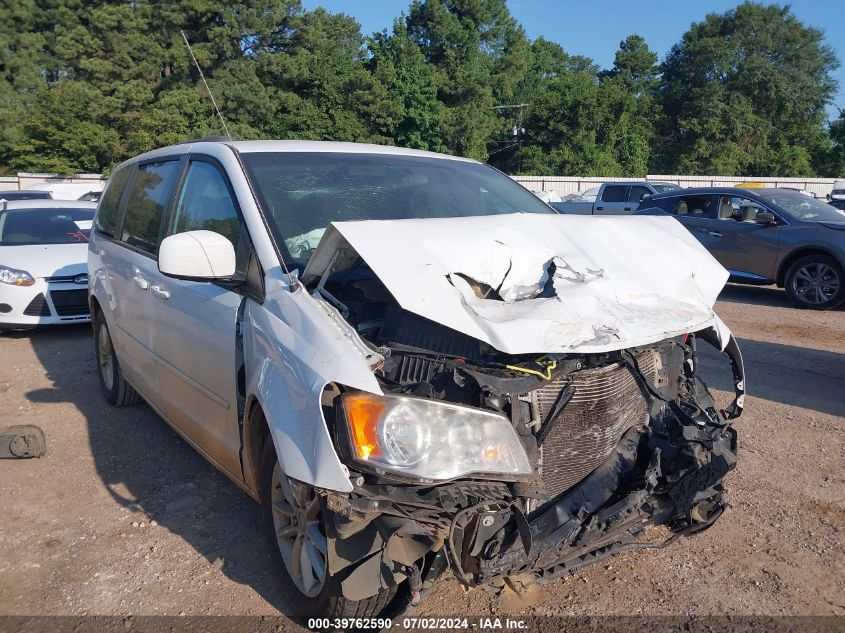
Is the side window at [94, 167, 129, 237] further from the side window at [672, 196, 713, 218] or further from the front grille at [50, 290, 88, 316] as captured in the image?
the side window at [672, 196, 713, 218]

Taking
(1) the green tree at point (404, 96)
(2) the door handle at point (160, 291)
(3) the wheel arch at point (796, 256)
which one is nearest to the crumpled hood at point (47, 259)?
(2) the door handle at point (160, 291)

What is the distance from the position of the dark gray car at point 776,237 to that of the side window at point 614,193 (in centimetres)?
894

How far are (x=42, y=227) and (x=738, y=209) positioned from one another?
10.0m

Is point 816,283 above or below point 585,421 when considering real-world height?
below

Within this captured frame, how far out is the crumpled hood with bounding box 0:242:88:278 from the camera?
834 cm

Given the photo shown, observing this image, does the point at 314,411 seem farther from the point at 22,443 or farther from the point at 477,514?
the point at 22,443

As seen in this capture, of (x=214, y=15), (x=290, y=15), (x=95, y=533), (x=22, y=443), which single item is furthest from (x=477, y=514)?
(x=290, y=15)

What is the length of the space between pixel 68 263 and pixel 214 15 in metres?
30.3

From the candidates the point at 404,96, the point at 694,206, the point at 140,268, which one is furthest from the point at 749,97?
the point at 140,268

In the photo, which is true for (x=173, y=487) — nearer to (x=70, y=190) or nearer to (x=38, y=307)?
(x=38, y=307)

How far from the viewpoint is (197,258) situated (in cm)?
304

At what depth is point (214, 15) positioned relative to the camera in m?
34.8

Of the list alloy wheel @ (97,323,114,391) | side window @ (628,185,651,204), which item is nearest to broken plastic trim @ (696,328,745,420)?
alloy wheel @ (97,323,114,391)

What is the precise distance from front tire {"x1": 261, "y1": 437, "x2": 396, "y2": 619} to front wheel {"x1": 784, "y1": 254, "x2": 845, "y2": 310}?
9172 mm
